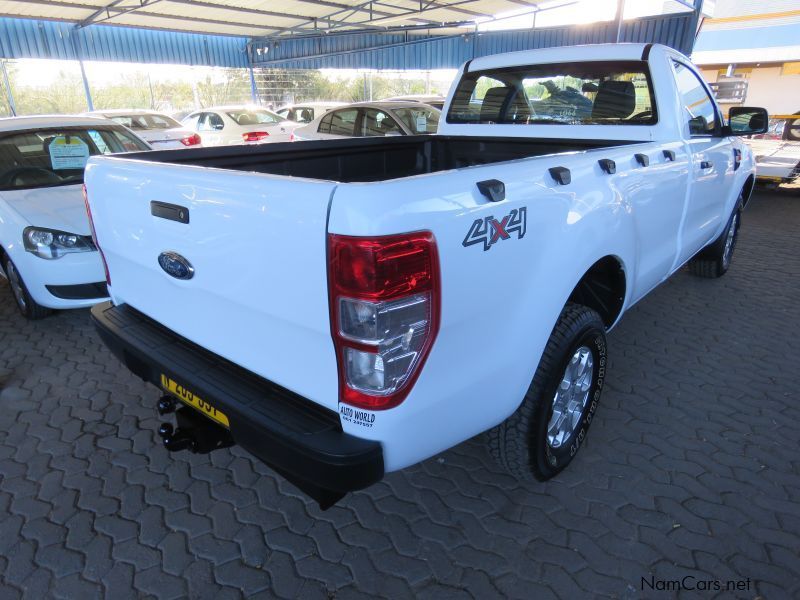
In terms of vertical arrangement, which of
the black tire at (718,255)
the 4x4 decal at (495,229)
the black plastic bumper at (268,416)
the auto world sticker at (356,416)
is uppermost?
the 4x4 decal at (495,229)

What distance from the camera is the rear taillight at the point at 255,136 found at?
40.2ft

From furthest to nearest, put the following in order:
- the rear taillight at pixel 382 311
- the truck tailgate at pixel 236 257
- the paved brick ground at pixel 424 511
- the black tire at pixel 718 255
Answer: the black tire at pixel 718 255, the paved brick ground at pixel 424 511, the truck tailgate at pixel 236 257, the rear taillight at pixel 382 311

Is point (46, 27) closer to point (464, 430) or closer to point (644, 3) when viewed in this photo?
point (644, 3)

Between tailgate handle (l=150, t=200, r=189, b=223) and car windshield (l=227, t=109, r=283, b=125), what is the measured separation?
39.7ft

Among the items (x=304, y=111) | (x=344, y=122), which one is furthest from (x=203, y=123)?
(x=344, y=122)

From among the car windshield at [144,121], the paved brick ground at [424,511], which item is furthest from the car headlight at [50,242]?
the car windshield at [144,121]

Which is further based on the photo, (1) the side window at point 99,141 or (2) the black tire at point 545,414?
(1) the side window at point 99,141

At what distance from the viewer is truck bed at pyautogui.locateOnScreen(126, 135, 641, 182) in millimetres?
2807

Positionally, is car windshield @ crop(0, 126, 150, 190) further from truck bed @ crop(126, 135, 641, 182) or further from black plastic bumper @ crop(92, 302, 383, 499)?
black plastic bumper @ crop(92, 302, 383, 499)

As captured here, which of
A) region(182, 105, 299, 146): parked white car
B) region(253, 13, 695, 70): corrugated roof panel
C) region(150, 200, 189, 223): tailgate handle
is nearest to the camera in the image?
region(150, 200, 189, 223): tailgate handle

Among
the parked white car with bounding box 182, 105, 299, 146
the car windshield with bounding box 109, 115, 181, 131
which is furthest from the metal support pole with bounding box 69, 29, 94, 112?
the car windshield with bounding box 109, 115, 181, 131

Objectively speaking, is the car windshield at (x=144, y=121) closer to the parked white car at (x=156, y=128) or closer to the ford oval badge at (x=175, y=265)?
the parked white car at (x=156, y=128)

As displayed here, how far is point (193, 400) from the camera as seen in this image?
196cm

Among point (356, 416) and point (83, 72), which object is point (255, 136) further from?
point (356, 416)
